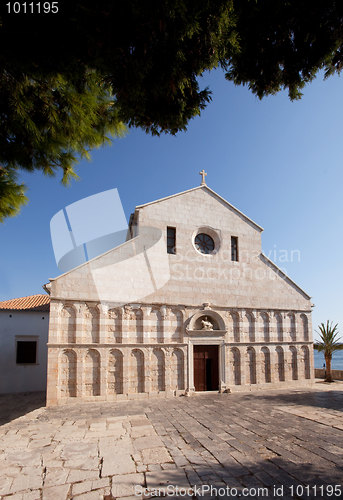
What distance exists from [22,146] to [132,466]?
22.6 feet

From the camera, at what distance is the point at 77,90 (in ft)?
22.4

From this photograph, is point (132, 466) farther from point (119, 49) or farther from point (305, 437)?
point (119, 49)

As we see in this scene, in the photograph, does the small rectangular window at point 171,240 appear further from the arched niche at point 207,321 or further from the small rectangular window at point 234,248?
the small rectangular window at point 234,248

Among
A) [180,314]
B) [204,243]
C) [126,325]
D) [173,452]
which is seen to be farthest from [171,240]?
[173,452]

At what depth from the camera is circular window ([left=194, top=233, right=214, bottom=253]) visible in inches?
581

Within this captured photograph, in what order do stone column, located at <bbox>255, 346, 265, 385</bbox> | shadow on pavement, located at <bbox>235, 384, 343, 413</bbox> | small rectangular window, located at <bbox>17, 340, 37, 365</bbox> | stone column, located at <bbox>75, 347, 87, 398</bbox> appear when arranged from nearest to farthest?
1. shadow on pavement, located at <bbox>235, 384, 343, 413</bbox>
2. stone column, located at <bbox>75, 347, 87, 398</bbox>
3. stone column, located at <bbox>255, 346, 265, 385</bbox>
4. small rectangular window, located at <bbox>17, 340, 37, 365</bbox>

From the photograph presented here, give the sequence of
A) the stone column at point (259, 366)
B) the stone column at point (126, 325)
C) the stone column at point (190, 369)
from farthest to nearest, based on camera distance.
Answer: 1. the stone column at point (259, 366)
2. the stone column at point (190, 369)
3. the stone column at point (126, 325)

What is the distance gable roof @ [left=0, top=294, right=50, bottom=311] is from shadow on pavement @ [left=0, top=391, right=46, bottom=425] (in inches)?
178

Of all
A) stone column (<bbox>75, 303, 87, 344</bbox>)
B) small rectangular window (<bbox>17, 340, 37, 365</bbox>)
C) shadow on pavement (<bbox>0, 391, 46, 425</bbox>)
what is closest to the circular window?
stone column (<bbox>75, 303, 87, 344</bbox>)

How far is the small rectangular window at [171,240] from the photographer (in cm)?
1400

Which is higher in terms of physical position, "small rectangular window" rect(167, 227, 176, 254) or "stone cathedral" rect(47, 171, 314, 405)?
"small rectangular window" rect(167, 227, 176, 254)

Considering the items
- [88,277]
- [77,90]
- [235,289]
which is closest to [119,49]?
[77,90]

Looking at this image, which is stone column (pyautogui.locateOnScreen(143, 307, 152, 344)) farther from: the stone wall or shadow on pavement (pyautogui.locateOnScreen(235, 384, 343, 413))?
shadow on pavement (pyautogui.locateOnScreen(235, 384, 343, 413))

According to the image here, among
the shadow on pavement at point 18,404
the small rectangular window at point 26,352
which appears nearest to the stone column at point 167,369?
the shadow on pavement at point 18,404
